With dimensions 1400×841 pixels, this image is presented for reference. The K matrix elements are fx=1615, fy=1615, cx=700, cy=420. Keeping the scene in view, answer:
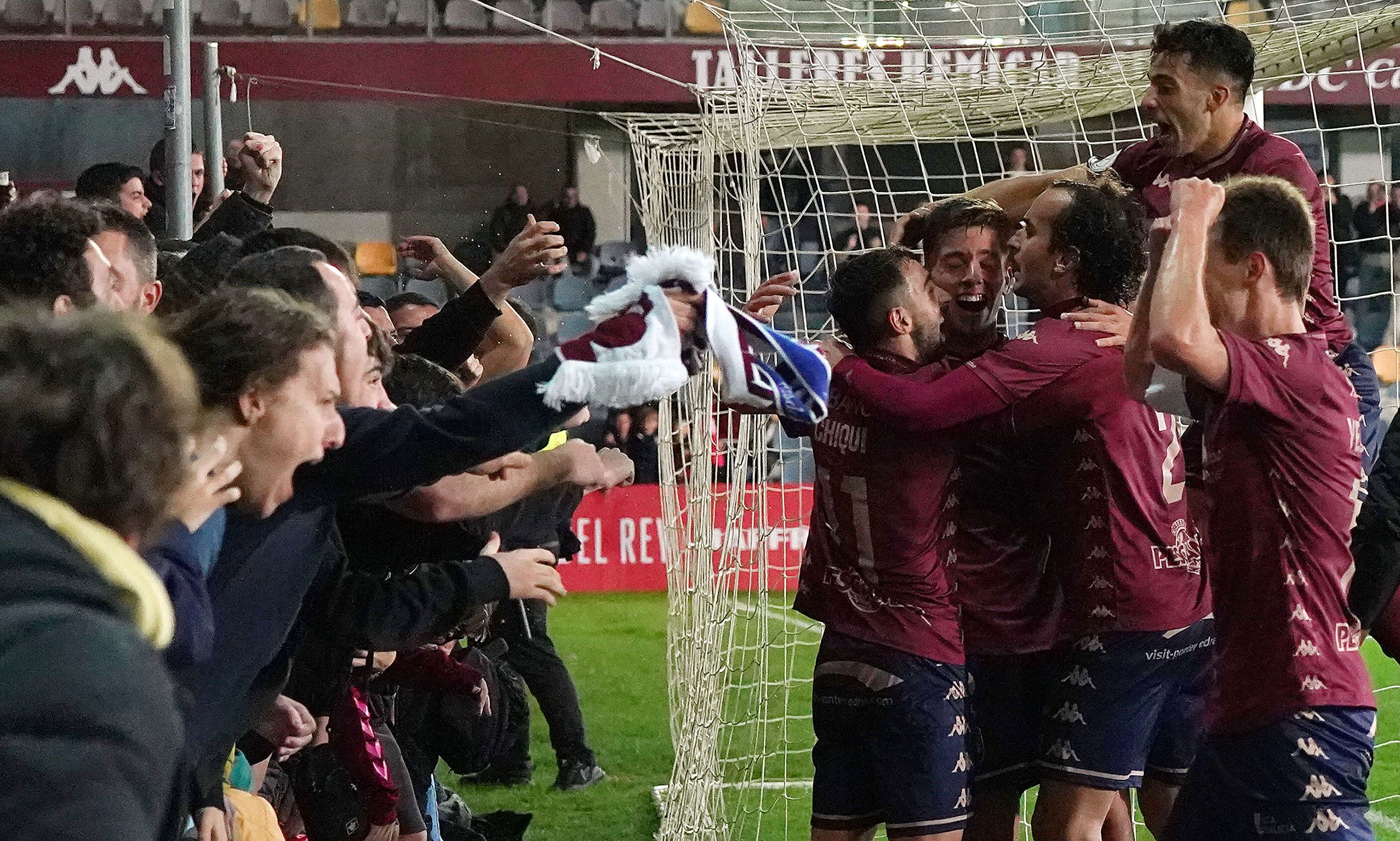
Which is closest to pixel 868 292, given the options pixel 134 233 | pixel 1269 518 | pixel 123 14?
pixel 1269 518

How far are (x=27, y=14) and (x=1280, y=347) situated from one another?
15266 millimetres

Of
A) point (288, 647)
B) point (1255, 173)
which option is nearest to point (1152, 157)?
point (1255, 173)

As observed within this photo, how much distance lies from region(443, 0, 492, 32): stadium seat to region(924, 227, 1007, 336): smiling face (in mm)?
12625

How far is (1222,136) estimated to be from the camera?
153 inches

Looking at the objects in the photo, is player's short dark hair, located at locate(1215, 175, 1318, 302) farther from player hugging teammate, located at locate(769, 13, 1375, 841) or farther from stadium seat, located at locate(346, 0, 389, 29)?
stadium seat, located at locate(346, 0, 389, 29)

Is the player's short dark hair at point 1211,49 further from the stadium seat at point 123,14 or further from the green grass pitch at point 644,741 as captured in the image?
the stadium seat at point 123,14

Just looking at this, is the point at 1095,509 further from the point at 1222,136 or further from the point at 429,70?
the point at 429,70

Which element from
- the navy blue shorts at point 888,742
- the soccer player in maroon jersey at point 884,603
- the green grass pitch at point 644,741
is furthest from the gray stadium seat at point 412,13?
the navy blue shorts at point 888,742

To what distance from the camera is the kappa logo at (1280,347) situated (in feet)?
8.66

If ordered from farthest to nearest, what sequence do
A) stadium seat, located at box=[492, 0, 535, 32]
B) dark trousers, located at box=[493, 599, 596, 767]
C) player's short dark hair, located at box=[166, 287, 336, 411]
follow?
stadium seat, located at box=[492, 0, 535, 32], dark trousers, located at box=[493, 599, 596, 767], player's short dark hair, located at box=[166, 287, 336, 411]

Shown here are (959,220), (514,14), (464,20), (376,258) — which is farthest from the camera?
(514,14)

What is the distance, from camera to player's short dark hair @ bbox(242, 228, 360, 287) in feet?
10.1

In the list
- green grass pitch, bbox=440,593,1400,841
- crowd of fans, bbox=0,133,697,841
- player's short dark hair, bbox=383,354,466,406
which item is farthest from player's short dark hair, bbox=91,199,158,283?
green grass pitch, bbox=440,593,1400,841

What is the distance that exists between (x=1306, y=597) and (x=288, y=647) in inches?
64.0
